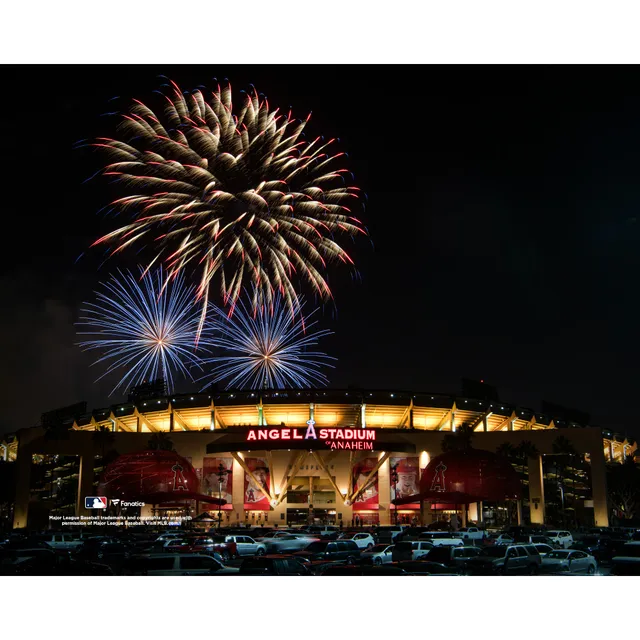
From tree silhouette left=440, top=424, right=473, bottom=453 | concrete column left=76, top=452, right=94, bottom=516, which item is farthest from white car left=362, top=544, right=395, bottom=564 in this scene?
concrete column left=76, top=452, right=94, bottom=516

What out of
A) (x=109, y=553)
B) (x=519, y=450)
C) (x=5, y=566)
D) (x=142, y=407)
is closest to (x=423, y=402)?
(x=519, y=450)

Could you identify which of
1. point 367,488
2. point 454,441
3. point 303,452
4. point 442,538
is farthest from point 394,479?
point 442,538

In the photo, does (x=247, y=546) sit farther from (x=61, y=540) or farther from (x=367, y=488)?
(x=367, y=488)

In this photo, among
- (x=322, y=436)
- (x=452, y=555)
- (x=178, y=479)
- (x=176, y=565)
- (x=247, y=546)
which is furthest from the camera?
(x=322, y=436)

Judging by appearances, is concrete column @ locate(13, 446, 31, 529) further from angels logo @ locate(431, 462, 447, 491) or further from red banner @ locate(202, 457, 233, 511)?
angels logo @ locate(431, 462, 447, 491)

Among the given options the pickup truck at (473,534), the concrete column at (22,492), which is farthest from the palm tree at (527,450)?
the concrete column at (22,492)

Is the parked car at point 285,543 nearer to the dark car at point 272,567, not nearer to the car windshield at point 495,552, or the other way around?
the car windshield at point 495,552
